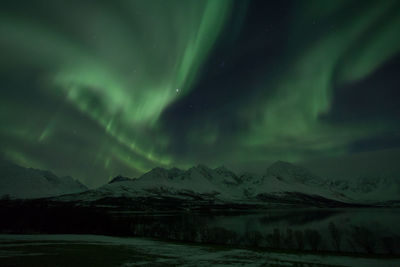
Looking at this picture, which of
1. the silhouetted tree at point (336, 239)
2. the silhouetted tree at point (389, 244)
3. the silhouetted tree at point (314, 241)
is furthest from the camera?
the silhouetted tree at point (336, 239)

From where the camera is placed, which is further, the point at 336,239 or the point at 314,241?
the point at 336,239

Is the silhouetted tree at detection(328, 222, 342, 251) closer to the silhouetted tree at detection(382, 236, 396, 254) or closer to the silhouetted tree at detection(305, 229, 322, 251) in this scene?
the silhouetted tree at detection(305, 229, 322, 251)

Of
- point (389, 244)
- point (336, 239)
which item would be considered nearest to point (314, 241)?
point (336, 239)

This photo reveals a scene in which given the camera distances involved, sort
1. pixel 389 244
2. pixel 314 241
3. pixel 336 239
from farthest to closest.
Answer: pixel 336 239 < pixel 314 241 < pixel 389 244

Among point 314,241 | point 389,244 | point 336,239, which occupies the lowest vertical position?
point 389,244

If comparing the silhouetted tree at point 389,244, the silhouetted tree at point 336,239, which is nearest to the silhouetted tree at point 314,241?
the silhouetted tree at point 336,239

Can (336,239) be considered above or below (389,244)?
above

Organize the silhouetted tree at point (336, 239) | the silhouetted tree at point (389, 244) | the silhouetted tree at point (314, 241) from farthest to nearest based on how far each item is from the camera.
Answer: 1. the silhouetted tree at point (336, 239)
2. the silhouetted tree at point (314, 241)
3. the silhouetted tree at point (389, 244)

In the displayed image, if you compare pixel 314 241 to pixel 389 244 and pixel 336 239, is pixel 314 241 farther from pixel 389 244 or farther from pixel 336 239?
pixel 389 244

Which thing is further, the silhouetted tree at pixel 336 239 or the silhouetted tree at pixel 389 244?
the silhouetted tree at pixel 336 239

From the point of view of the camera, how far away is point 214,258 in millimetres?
41500

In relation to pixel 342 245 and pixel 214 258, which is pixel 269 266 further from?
pixel 342 245


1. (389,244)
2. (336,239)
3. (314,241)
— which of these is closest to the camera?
(389,244)

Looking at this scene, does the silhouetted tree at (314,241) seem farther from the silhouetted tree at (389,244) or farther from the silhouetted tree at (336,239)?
the silhouetted tree at (389,244)
